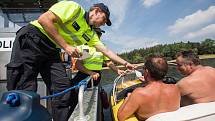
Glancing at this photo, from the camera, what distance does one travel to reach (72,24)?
3.61 meters

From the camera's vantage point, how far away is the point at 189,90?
3.76 meters

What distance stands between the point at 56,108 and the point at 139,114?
3.00 feet

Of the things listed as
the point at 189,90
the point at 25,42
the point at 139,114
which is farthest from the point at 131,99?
the point at 25,42

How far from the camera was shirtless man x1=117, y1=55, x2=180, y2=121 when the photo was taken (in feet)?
9.61

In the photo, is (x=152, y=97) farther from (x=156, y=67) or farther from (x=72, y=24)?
(x=72, y=24)

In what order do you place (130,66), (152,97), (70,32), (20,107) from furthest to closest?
(130,66)
(70,32)
(152,97)
(20,107)

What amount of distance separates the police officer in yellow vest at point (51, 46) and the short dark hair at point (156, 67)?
2.52 feet

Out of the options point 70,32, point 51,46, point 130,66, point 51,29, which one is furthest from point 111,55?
point 51,29

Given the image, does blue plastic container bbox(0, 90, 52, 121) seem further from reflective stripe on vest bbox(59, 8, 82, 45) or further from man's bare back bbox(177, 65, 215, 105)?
man's bare back bbox(177, 65, 215, 105)

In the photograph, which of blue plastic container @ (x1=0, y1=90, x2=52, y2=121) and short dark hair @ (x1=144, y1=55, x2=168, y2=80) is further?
short dark hair @ (x1=144, y1=55, x2=168, y2=80)

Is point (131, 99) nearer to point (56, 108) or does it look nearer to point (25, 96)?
point (56, 108)

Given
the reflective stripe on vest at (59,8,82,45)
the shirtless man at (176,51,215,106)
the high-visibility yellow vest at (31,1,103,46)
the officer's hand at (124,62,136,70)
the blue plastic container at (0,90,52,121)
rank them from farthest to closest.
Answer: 1. the officer's hand at (124,62,136,70)
2. the shirtless man at (176,51,215,106)
3. the reflective stripe on vest at (59,8,82,45)
4. the high-visibility yellow vest at (31,1,103,46)
5. the blue plastic container at (0,90,52,121)

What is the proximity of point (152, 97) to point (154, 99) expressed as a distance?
26 mm

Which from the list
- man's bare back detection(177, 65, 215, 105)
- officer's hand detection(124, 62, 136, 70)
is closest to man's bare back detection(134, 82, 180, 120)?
man's bare back detection(177, 65, 215, 105)
